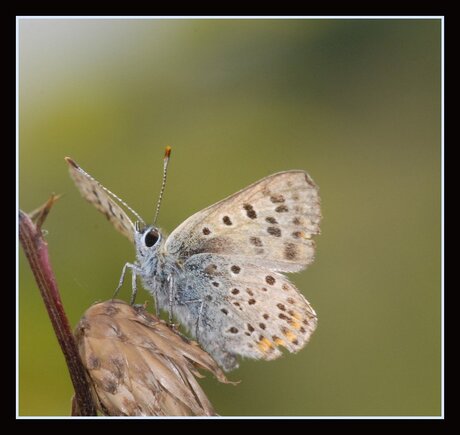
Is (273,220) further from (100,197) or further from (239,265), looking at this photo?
(100,197)

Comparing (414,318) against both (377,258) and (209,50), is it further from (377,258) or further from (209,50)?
(209,50)

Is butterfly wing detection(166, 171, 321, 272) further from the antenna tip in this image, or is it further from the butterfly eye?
the antenna tip

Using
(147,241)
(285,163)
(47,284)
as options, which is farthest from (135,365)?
(285,163)

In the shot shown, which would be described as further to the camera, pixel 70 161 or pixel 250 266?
pixel 250 266

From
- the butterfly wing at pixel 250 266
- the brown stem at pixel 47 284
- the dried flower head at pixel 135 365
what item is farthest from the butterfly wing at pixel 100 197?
the brown stem at pixel 47 284

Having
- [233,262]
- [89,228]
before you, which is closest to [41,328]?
[89,228]

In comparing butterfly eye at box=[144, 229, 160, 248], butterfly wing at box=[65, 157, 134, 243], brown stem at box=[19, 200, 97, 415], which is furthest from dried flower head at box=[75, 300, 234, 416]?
butterfly eye at box=[144, 229, 160, 248]
